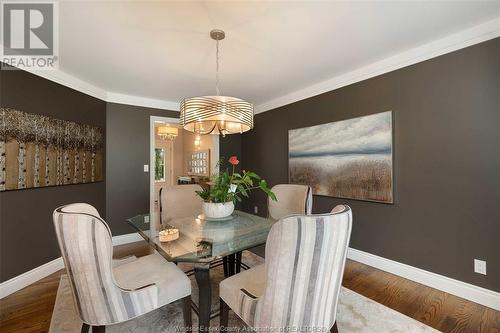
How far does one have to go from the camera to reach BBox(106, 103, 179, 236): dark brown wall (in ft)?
11.4

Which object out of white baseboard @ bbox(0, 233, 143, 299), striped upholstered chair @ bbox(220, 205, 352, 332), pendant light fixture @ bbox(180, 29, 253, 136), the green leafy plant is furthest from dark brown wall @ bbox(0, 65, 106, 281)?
striped upholstered chair @ bbox(220, 205, 352, 332)

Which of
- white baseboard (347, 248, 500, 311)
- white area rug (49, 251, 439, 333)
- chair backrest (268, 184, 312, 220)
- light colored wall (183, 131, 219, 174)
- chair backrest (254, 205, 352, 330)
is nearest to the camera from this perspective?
chair backrest (254, 205, 352, 330)

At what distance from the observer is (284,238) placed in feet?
3.06

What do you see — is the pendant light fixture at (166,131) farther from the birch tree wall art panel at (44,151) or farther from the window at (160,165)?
the birch tree wall art panel at (44,151)

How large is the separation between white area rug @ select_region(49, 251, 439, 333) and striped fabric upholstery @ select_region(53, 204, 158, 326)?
53cm

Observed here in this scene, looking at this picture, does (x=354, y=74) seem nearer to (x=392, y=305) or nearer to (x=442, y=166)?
(x=442, y=166)

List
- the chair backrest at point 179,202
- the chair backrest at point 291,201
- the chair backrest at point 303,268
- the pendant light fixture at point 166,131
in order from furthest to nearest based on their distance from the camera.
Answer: the pendant light fixture at point 166,131, the chair backrest at point 179,202, the chair backrest at point 291,201, the chair backrest at point 303,268

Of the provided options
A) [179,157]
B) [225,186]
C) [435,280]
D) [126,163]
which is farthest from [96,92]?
[435,280]

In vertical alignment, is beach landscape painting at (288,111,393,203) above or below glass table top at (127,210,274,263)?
above

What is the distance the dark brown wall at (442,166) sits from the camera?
6.23 ft

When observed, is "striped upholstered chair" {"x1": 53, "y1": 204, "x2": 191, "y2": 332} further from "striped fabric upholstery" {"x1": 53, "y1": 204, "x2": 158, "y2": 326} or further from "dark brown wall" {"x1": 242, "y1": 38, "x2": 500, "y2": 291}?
"dark brown wall" {"x1": 242, "y1": 38, "x2": 500, "y2": 291}

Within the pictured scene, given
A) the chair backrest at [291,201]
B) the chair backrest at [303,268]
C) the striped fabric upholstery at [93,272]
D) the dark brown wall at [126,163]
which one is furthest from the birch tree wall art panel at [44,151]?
the chair backrest at [303,268]

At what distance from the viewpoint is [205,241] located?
153 cm

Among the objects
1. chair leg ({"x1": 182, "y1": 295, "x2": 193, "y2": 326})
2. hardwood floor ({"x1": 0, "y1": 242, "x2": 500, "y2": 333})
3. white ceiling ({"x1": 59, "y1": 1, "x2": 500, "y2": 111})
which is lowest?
hardwood floor ({"x1": 0, "y1": 242, "x2": 500, "y2": 333})
